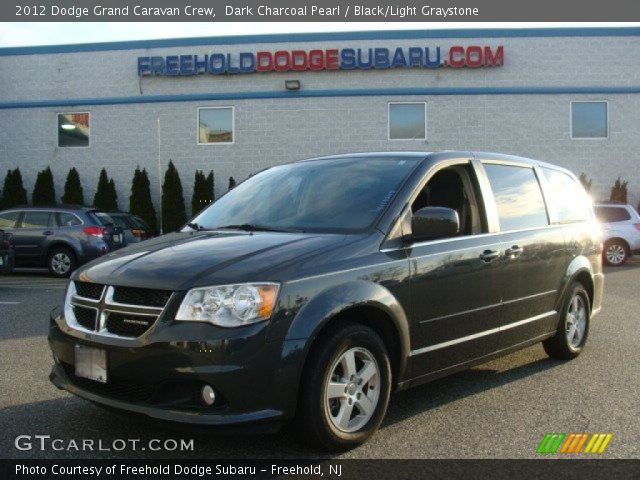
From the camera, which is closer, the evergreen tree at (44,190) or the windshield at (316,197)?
the windshield at (316,197)

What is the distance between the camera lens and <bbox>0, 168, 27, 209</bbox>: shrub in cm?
2173

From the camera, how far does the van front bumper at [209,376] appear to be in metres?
3.44

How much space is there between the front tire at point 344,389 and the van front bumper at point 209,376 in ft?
0.43

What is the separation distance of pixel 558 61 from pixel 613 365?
16808mm

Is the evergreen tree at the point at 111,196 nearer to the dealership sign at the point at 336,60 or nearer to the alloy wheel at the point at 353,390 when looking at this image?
the dealership sign at the point at 336,60

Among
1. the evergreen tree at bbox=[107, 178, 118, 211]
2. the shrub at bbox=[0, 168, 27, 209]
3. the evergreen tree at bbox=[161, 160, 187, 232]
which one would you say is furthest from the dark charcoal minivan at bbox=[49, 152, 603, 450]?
the shrub at bbox=[0, 168, 27, 209]

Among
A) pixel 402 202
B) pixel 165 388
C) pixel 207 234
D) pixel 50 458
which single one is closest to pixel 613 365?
pixel 402 202

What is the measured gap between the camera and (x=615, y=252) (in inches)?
669

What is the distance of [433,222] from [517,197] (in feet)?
5.61

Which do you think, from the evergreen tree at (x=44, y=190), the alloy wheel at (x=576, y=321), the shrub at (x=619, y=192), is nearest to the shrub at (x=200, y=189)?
the evergreen tree at (x=44, y=190)

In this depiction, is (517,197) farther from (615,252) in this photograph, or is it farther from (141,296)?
(615,252)

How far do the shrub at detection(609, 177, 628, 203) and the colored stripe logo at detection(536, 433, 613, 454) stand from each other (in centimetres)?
1788

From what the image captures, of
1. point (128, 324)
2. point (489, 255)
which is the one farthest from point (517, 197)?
point (128, 324)

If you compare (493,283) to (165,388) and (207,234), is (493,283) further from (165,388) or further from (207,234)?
(165,388)
